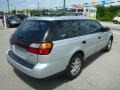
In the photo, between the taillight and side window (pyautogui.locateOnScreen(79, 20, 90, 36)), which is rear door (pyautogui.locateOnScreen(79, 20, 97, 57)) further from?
the taillight

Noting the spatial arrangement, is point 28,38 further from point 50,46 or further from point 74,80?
point 74,80

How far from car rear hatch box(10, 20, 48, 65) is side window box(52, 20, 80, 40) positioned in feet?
0.85

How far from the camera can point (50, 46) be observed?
146 inches

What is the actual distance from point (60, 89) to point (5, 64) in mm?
2619

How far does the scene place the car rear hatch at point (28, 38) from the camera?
3.79 m

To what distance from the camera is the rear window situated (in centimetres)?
383

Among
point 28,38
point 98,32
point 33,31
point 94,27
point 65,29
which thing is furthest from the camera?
point 98,32

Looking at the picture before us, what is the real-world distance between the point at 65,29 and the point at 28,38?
3.07 feet

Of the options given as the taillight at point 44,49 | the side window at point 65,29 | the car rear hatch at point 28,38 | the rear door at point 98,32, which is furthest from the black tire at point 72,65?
the rear door at point 98,32

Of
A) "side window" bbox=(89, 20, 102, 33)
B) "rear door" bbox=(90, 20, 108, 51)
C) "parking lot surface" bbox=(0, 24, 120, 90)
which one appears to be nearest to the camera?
"parking lot surface" bbox=(0, 24, 120, 90)

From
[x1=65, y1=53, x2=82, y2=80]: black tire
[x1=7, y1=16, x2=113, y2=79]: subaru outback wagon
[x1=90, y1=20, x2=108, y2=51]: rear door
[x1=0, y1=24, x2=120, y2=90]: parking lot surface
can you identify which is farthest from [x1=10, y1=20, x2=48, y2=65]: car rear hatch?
[x1=90, y1=20, x2=108, y2=51]: rear door

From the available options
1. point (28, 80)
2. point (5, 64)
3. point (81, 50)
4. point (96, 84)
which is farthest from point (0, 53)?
point (96, 84)

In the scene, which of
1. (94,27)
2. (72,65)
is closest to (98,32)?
(94,27)

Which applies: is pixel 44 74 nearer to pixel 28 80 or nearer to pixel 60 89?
pixel 60 89
